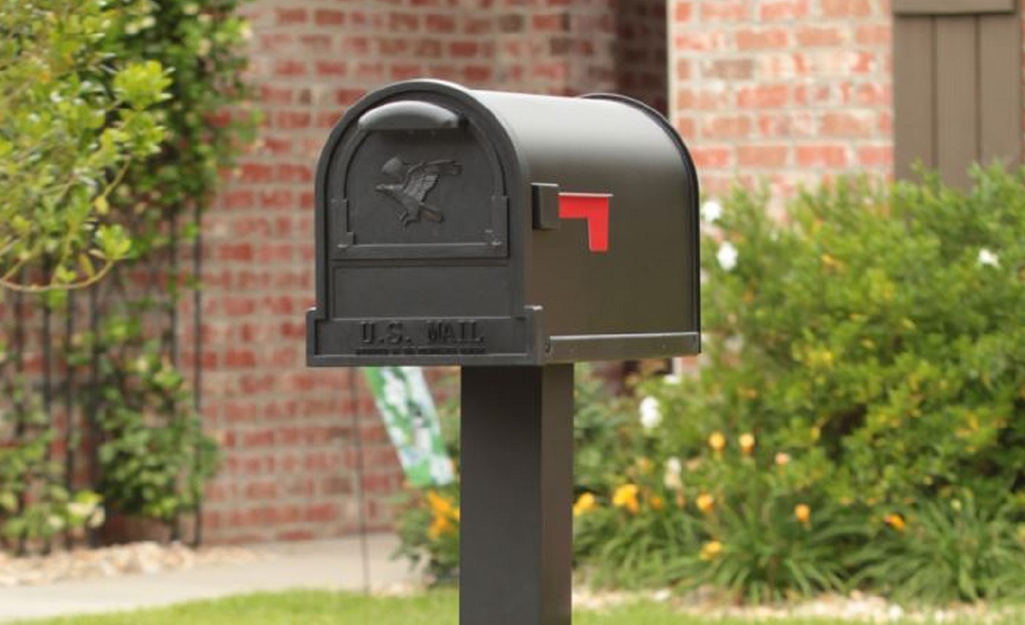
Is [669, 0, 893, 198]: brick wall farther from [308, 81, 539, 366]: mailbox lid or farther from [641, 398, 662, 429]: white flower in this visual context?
[308, 81, 539, 366]: mailbox lid

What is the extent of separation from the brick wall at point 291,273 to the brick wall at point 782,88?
5.97ft

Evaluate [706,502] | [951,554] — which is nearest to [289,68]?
[706,502]

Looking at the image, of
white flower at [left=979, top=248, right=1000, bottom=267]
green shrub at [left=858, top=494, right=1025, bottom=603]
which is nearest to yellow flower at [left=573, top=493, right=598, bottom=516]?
green shrub at [left=858, top=494, right=1025, bottom=603]

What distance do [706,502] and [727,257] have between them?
3.18 feet

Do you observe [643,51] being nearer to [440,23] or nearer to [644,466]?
[440,23]

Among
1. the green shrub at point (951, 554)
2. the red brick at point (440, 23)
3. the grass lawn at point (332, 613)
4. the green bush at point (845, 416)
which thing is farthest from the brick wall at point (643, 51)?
the green shrub at point (951, 554)

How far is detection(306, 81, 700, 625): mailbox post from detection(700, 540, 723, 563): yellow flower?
3840 mm

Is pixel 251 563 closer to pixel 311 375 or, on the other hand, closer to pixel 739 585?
pixel 311 375

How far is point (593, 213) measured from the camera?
4.50 metres

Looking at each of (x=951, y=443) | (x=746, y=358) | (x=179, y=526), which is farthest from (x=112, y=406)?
(x=951, y=443)

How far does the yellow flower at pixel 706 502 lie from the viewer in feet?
28.4

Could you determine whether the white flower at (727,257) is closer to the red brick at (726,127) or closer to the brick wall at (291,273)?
the red brick at (726,127)

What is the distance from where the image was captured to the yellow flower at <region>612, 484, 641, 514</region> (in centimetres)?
897

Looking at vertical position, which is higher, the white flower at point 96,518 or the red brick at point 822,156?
the red brick at point 822,156
